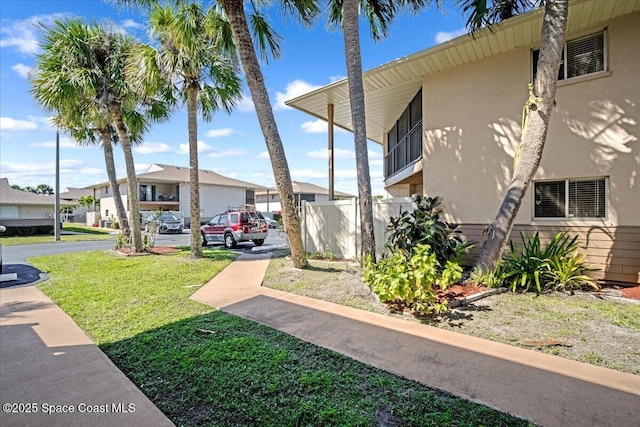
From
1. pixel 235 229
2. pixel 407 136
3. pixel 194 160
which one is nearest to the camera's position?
pixel 194 160

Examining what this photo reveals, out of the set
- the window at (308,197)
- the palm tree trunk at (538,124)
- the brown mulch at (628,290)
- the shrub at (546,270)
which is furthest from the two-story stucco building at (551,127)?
the window at (308,197)

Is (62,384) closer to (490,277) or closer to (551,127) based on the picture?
(490,277)

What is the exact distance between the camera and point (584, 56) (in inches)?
295

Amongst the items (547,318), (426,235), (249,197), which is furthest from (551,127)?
(249,197)

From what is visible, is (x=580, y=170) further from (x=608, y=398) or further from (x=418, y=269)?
(x=608, y=398)

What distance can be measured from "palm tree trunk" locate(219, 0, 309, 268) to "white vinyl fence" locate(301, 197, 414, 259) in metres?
2.47

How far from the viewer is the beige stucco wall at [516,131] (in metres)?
6.96

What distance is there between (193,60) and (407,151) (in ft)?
25.9

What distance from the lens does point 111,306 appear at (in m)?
6.05

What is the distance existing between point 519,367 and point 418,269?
5.80 feet

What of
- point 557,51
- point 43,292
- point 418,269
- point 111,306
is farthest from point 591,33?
point 43,292

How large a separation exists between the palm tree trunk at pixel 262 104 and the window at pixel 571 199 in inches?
235

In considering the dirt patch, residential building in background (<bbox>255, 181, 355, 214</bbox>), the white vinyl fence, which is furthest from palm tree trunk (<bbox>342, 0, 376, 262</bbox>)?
residential building in background (<bbox>255, 181, 355, 214</bbox>)

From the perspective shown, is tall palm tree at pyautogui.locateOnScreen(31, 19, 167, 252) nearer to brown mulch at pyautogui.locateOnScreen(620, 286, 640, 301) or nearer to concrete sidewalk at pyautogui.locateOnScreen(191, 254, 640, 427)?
concrete sidewalk at pyautogui.locateOnScreen(191, 254, 640, 427)
